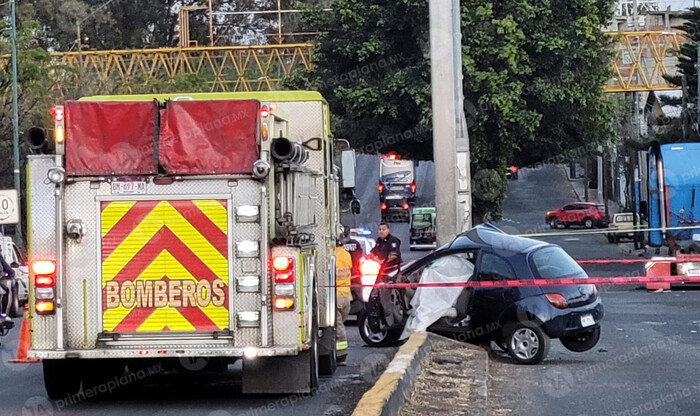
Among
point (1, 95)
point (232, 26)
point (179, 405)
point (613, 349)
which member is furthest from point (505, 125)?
point (232, 26)

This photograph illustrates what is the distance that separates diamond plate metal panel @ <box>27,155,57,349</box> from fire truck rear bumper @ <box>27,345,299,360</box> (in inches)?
3.8

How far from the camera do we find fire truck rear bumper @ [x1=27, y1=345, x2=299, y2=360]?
11.3 metres

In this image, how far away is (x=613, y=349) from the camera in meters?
16.9

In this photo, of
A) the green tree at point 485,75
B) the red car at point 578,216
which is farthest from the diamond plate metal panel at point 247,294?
the red car at point 578,216

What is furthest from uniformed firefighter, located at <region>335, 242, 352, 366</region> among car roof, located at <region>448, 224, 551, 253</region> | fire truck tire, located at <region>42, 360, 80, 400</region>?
fire truck tire, located at <region>42, 360, 80, 400</region>

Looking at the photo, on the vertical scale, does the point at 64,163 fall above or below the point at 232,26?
below

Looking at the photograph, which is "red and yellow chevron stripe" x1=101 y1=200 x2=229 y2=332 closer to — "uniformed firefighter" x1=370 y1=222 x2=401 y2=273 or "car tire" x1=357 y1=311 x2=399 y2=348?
"car tire" x1=357 y1=311 x2=399 y2=348

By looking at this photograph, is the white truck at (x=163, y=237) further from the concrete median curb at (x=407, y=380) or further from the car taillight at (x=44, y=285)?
the concrete median curb at (x=407, y=380)

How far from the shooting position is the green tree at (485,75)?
132 ft

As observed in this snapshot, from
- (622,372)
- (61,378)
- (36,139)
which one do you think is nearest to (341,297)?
(622,372)

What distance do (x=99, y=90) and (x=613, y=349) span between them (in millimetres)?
38800

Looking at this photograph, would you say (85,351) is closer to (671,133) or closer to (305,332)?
(305,332)

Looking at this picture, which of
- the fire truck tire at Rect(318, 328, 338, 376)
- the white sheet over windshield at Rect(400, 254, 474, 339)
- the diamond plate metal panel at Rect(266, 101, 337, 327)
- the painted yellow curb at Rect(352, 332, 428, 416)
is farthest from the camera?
the white sheet over windshield at Rect(400, 254, 474, 339)

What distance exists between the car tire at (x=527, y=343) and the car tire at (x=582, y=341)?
63cm
